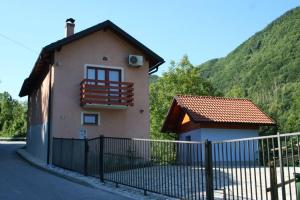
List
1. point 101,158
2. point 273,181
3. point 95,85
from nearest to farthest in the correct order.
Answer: point 273,181 → point 101,158 → point 95,85

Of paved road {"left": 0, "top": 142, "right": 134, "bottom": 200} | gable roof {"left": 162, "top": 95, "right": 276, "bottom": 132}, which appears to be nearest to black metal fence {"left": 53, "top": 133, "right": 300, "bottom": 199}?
paved road {"left": 0, "top": 142, "right": 134, "bottom": 200}

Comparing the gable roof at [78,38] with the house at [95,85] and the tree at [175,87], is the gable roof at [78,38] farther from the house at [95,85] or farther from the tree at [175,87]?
the tree at [175,87]

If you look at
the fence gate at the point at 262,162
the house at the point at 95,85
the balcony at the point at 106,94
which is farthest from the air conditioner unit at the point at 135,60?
the fence gate at the point at 262,162

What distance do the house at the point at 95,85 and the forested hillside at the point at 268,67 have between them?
62709 millimetres

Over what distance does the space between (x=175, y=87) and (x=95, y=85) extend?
78.4 ft

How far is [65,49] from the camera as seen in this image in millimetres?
22891

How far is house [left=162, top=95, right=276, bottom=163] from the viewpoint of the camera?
25.1 metres

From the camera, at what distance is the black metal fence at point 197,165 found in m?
7.44

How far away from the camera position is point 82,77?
75.6ft

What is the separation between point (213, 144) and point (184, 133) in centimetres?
1863

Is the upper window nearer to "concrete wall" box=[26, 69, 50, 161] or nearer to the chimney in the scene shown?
"concrete wall" box=[26, 69, 50, 161]

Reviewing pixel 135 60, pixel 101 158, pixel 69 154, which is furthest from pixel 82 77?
pixel 101 158

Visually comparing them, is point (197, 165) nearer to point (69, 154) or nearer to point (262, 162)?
point (262, 162)

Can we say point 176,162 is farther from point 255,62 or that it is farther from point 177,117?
point 255,62
